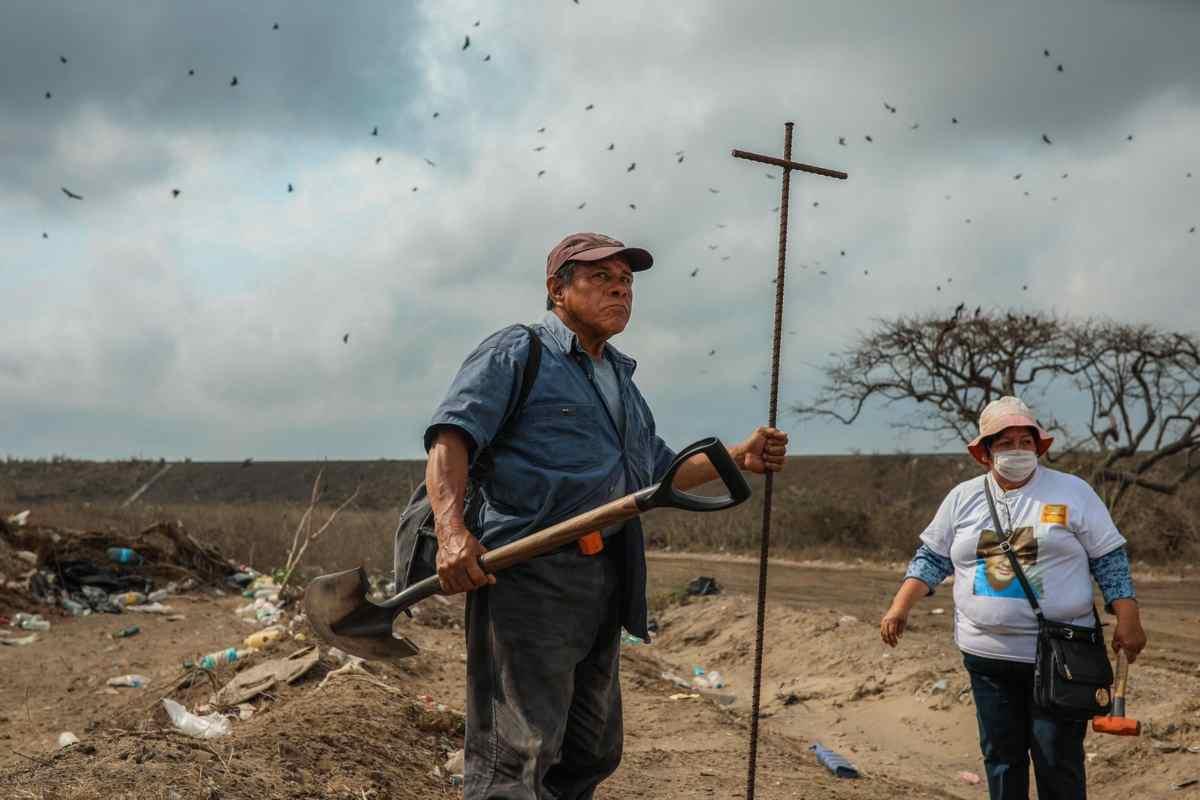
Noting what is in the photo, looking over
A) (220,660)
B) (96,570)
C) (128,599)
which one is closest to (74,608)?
(128,599)

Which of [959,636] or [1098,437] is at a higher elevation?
[1098,437]

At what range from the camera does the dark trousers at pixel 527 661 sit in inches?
112

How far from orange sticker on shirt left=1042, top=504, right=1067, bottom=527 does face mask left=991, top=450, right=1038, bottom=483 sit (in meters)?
0.15

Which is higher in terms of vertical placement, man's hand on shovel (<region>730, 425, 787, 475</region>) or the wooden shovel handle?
man's hand on shovel (<region>730, 425, 787, 475</region>)

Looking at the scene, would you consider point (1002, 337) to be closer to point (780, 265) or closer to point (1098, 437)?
point (1098, 437)

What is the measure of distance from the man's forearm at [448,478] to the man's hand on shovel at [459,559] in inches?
0.8

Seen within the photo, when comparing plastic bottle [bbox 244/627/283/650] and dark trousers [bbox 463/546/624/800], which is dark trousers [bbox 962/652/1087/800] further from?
plastic bottle [bbox 244/627/283/650]

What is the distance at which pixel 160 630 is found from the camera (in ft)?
35.8

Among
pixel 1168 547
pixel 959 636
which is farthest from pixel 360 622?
pixel 1168 547

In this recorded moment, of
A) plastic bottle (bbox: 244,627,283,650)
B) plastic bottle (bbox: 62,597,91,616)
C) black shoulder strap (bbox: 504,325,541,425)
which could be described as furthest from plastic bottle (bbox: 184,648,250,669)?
black shoulder strap (bbox: 504,325,541,425)

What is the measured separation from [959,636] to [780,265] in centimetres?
142

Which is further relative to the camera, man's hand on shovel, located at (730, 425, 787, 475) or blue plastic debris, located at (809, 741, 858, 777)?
blue plastic debris, located at (809, 741, 858, 777)

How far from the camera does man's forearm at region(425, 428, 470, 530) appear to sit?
9.21 feet

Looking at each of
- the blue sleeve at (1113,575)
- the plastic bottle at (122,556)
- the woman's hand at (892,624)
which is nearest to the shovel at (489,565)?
the woman's hand at (892,624)
